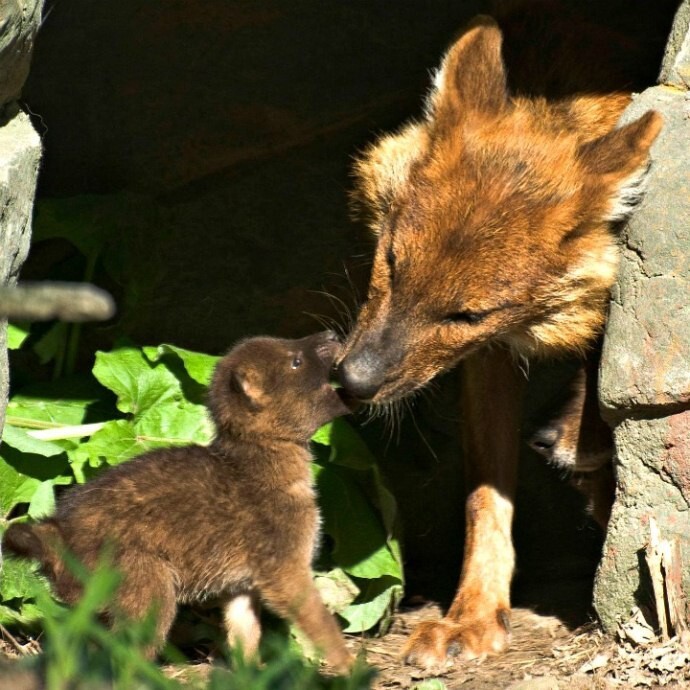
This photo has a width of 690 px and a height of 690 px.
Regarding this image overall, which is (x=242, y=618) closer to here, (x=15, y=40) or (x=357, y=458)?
(x=357, y=458)

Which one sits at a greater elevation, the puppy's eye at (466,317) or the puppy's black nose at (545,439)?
Answer: the puppy's eye at (466,317)

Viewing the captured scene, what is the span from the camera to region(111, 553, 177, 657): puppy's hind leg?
426 cm

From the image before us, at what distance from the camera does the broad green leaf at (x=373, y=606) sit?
18.3ft

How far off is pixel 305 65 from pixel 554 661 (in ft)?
11.2

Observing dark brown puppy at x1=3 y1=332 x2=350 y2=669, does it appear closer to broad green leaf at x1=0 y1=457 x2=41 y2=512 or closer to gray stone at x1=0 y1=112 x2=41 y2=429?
gray stone at x1=0 y1=112 x2=41 y2=429

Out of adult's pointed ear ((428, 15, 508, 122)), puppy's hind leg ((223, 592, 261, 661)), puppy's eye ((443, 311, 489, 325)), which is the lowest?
puppy's hind leg ((223, 592, 261, 661))

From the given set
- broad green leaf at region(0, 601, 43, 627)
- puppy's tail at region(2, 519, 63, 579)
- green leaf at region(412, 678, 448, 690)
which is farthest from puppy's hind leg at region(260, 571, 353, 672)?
broad green leaf at region(0, 601, 43, 627)

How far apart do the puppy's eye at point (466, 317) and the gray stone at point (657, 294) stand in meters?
0.51

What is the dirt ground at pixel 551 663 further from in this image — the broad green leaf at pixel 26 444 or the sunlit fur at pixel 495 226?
the sunlit fur at pixel 495 226

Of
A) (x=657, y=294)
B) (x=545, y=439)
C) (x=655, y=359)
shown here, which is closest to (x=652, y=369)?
(x=655, y=359)

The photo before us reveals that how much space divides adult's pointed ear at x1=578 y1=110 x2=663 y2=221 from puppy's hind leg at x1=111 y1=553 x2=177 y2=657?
88.4 inches

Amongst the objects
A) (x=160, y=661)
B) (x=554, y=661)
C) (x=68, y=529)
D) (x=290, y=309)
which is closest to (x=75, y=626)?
(x=68, y=529)

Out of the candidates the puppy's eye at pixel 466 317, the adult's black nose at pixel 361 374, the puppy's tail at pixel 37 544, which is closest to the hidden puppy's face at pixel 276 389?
the adult's black nose at pixel 361 374

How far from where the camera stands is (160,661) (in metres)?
4.99
